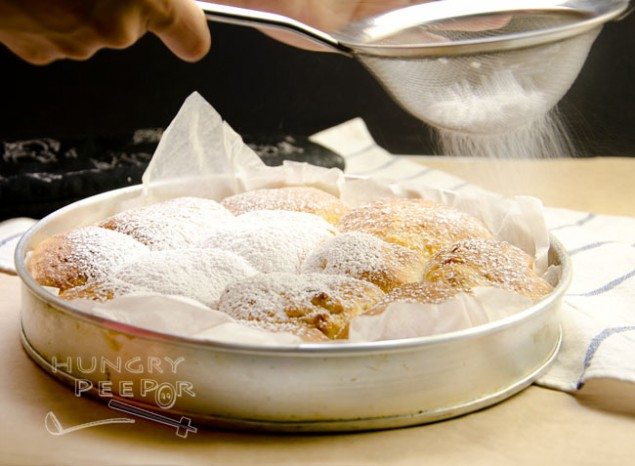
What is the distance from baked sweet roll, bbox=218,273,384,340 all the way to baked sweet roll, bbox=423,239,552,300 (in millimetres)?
113

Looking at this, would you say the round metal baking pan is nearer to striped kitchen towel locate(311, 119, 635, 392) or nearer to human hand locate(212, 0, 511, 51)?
striped kitchen towel locate(311, 119, 635, 392)

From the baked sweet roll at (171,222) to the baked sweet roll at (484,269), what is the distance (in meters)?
0.41

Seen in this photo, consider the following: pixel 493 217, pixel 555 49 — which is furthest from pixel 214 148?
pixel 555 49

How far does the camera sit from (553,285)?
1.41m

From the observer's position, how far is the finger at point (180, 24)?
1287 millimetres

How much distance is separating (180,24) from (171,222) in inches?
14.5

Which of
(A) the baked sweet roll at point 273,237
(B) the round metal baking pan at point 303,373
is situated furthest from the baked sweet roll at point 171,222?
(B) the round metal baking pan at point 303,373

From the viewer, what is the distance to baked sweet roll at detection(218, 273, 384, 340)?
3.76ft

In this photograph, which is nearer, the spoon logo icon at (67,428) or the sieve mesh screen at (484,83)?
the spoon logo icon at (67,428)

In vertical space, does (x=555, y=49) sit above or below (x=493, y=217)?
above

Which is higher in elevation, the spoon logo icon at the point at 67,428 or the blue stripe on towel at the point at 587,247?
the blue stripe on towel at the point at 587,247

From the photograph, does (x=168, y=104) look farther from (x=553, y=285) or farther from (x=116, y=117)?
(x=553, y=285)

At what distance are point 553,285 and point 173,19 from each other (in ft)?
2.30

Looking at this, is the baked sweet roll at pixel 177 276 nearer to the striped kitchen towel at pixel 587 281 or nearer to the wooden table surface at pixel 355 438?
the wooden table surface at pixel 355 438
